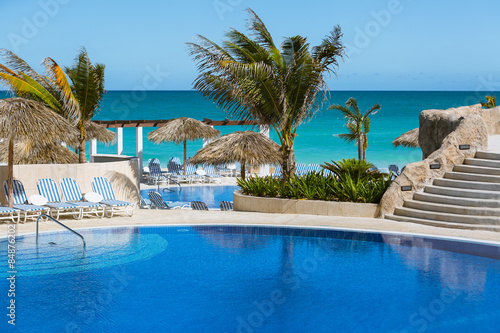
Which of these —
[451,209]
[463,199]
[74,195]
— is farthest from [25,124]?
[463,199]

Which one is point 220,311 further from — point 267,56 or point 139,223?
point 267,56

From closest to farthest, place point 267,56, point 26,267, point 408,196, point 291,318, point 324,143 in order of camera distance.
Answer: point 291,318, point 26,267, point 408,196, point 267,56, point 324,143

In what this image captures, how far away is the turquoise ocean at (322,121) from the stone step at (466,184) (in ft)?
81.2

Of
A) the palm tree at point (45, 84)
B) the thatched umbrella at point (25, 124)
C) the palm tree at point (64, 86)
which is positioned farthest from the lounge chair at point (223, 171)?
the thatched umbrella at point (25, 124)

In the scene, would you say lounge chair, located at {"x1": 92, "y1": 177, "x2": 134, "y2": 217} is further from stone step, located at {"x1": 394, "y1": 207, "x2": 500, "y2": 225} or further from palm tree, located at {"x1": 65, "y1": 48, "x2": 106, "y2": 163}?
stone step, located at {"x1": 394, "y1": 207, "x2": 500, "y2": 225}

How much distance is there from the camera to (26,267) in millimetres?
9617

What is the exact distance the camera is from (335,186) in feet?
44.4

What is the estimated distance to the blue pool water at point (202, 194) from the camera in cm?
2039

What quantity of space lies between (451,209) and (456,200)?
0.26 m

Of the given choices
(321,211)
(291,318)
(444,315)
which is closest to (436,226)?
(321,211)

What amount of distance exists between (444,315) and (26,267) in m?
6.43

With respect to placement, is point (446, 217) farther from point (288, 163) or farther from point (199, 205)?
point (199, 205)

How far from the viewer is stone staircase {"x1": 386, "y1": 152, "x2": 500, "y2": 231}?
11828mm

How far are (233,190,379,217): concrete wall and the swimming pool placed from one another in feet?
4.71
